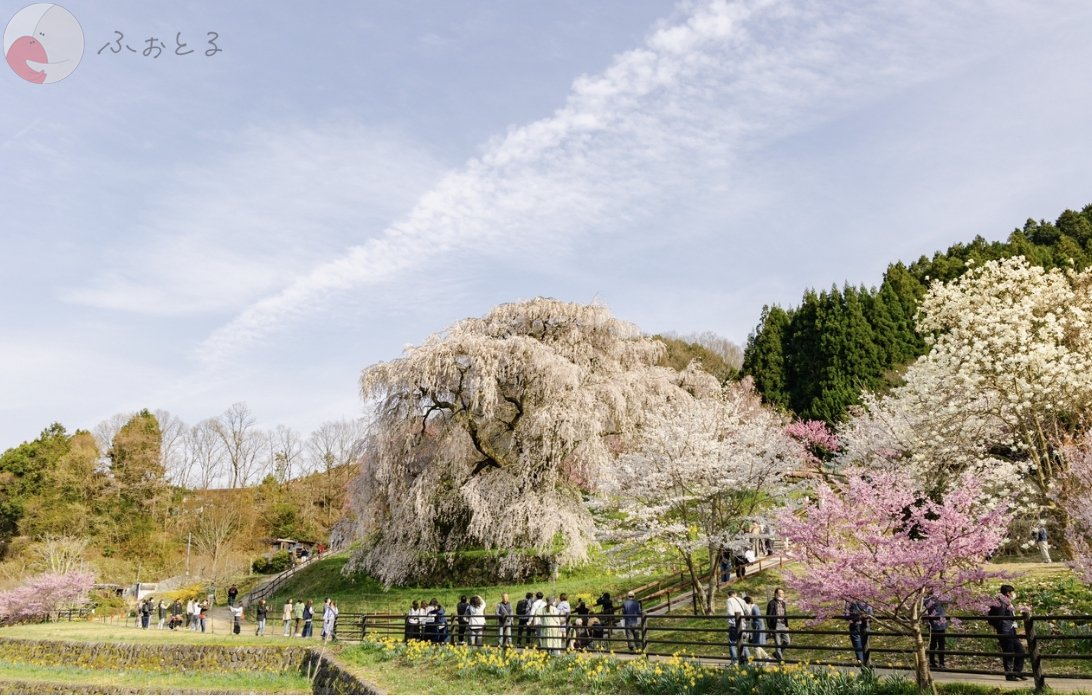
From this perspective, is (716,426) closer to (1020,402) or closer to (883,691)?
(1020,402)

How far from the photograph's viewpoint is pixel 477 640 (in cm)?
1789

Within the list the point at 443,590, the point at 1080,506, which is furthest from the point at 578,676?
the point at 443,590

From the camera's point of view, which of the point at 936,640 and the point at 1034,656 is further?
the point at 936,640

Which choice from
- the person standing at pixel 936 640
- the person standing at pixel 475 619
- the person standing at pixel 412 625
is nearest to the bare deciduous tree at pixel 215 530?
the person standing at pixel 412 625

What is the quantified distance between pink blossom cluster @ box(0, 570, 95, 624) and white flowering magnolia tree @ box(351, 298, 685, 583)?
1919 centimetres

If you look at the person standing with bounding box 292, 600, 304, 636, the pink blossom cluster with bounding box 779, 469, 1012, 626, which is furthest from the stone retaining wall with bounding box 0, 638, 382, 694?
the pink blossom cluster with bounding box 779, 469, 1012, 626

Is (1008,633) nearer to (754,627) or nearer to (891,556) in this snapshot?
(891,556)

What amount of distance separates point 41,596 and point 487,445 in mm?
27045

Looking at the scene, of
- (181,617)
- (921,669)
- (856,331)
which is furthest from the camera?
(856,331)

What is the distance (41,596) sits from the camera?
38.1 metres

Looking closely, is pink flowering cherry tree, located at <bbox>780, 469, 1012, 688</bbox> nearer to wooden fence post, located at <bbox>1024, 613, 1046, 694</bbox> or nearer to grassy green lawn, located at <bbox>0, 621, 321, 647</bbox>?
wooden fence post, located at <bbox>1024, 613, 1046, 694</bbox>

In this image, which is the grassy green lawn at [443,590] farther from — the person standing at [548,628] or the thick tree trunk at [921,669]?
the thick tree trunk at [921,669]

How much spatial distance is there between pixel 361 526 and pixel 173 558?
3033 cm

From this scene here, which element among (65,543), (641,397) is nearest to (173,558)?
(65,543)
